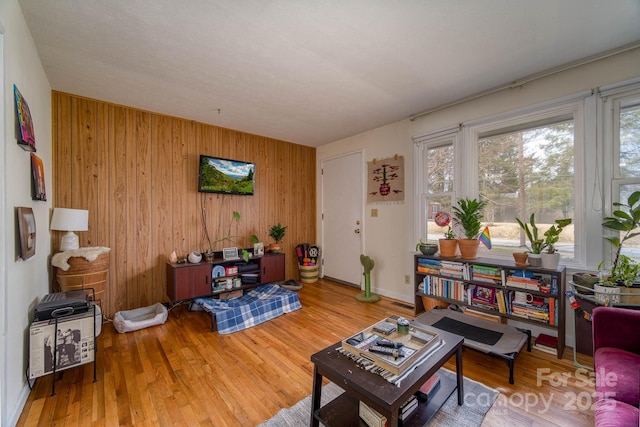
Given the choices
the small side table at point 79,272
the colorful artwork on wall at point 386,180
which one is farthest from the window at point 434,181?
the small side table at point 79,272

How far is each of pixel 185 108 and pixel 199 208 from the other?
4.24 ft

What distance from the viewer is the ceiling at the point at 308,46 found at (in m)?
1.62

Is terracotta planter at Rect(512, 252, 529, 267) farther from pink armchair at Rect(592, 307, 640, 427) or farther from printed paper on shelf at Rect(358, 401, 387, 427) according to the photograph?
printed paper on shelf at Rect(358, 401, 387, 427)

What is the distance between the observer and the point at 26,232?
5.41ft

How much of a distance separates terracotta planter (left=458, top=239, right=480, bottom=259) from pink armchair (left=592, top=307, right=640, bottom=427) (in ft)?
3.59

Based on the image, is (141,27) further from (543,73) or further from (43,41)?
(543,73)

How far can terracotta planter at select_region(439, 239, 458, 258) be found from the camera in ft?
9.02

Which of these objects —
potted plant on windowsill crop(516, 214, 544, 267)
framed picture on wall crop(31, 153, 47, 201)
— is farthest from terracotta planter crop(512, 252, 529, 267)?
framed picture on wall crop(31, 153, 47, 201)

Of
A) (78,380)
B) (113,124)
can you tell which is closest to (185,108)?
(113,124)

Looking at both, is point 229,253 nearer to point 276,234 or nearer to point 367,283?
point 276,234

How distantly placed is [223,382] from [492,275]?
2.54 m

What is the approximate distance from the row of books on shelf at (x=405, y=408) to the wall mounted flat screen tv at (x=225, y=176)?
313cm

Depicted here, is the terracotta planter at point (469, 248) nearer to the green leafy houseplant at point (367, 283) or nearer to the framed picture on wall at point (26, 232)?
the green leafy houseplant at point (367, 283)

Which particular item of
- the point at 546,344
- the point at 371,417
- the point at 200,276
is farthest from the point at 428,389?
the point at 200,276
